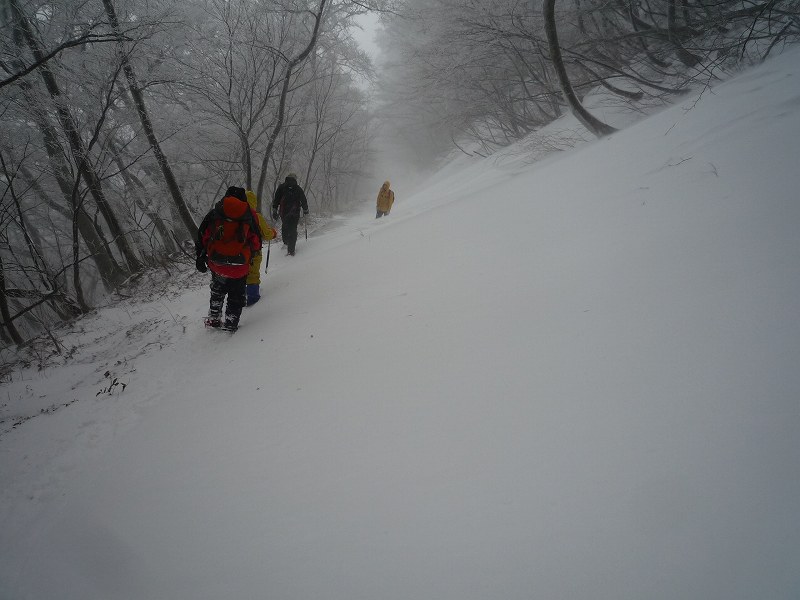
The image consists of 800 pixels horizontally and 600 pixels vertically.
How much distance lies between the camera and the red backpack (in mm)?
3529

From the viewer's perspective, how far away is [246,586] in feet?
4.13

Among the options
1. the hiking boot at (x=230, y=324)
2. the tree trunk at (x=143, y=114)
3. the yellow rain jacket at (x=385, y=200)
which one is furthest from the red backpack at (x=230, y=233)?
the yellow rain jacket at (x=385, y=200)

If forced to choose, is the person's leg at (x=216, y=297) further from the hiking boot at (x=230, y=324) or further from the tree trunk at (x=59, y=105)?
the tree trunk at (x=59, y=105)

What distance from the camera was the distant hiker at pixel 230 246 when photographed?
3.55m

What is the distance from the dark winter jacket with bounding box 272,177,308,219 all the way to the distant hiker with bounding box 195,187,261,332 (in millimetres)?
2882

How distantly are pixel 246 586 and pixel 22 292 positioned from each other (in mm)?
7908

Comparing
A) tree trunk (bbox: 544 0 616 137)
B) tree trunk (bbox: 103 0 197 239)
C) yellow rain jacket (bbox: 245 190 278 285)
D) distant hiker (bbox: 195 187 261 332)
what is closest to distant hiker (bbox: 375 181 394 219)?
tree trunk (bbox: 103 0 197 239)

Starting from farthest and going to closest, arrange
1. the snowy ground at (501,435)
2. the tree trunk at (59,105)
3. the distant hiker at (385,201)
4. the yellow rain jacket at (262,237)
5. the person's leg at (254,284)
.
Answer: the distant hiker at (385,201)
the tree trunk at (59,105)
the person's leg at (254,284)
the yellow rain jacket at (262,237)
the snowy ground at (501,435)

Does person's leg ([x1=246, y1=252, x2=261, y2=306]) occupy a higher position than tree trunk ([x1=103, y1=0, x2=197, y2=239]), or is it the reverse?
tree trunk ([x1=103, y1=0, x2=197, y2=239])

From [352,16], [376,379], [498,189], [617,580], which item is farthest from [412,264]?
[352,16]

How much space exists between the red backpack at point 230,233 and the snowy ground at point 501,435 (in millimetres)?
1067

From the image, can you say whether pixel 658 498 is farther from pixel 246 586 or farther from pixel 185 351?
pixel 185 351

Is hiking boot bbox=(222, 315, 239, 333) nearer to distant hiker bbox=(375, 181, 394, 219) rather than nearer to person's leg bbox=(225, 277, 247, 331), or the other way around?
person's leg bbox=(225, 277, 247, 331)

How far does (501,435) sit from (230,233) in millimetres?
3456
